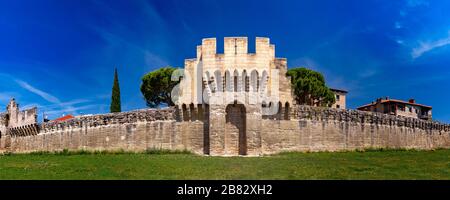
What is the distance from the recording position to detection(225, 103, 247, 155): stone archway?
2580 cm

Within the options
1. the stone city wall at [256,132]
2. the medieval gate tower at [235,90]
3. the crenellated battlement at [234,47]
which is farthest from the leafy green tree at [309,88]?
the crenellated battlement at [234,47]

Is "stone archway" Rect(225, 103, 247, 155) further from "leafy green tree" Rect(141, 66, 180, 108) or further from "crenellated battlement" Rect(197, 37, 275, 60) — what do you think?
"leafy green tree" Rect(141, 66, 180, 108)

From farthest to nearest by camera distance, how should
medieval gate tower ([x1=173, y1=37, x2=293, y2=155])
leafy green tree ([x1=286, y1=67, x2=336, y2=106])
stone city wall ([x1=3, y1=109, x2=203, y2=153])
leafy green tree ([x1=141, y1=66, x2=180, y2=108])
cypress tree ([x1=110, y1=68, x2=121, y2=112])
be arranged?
1. leafy green tree ([x1=141, y1=66, x2=180, y2=108])
2. leafy green tree ([x1=286, y1=67, x2=336, y2=106])
3. cypress tree ([x1=110, y1=68, x2=121, y2=112])
4. stone city wall ([x1=3, y1=109, x2=203, y2=153])
5. medieval gate tower ([x1=173, y1=37, x2=293, y2=155])

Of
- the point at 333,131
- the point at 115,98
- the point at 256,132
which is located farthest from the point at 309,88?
the point at 256,132

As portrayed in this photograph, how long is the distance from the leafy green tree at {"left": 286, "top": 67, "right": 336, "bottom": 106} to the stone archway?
27.2m

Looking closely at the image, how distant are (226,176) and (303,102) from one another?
39537mm

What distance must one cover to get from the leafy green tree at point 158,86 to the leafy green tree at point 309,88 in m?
13.4

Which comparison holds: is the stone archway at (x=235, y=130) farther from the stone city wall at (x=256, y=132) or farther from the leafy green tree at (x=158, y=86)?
the leafy green tree at (x=158, y=86)

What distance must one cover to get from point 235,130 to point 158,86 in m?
31.4

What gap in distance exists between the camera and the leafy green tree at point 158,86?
55.3m

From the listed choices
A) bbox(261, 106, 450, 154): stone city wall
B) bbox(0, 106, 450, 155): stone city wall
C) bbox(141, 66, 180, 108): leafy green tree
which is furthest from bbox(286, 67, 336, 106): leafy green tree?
bbox(261, 106, 450, 154): stone city wall
